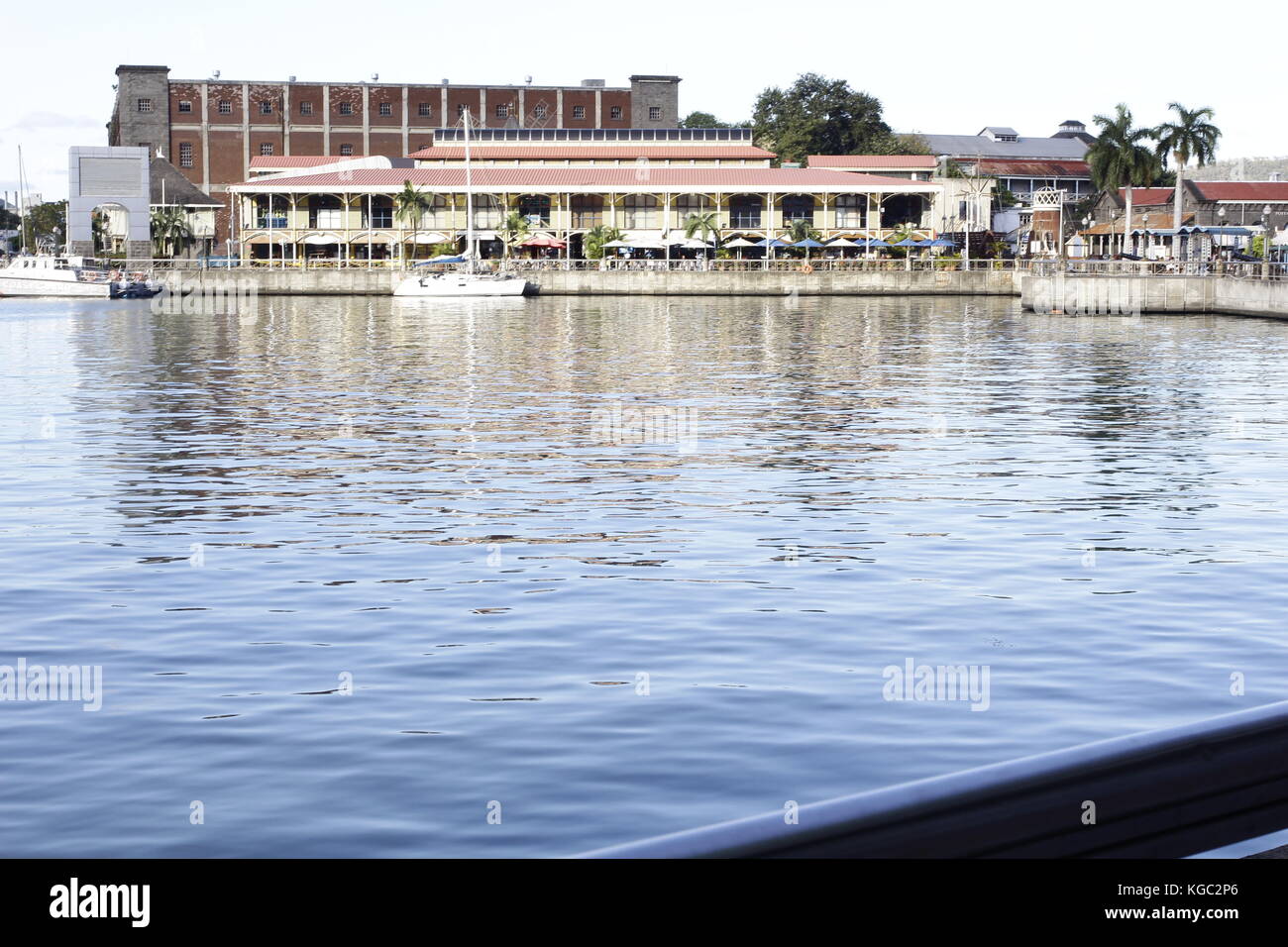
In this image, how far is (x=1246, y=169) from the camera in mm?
143250

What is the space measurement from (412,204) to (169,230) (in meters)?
30.7

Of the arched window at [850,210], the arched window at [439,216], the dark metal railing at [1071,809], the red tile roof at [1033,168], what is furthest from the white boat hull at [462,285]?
the dark metal railing at [1071,809]

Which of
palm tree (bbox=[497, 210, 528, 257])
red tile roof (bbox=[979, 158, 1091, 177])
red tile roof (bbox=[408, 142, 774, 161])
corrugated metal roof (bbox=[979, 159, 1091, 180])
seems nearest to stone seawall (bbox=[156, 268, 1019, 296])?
palm tree (bbox=[497, 210, 528, 257])

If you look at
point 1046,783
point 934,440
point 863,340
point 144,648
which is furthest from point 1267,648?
point 863,340

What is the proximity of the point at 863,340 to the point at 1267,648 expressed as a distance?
159ft

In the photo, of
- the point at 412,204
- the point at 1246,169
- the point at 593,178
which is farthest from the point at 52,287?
the point at 1246,169

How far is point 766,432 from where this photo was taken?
3017 cm

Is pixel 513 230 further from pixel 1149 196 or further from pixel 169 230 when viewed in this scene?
pixel 1149 196

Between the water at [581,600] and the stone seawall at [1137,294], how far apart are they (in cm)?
4662

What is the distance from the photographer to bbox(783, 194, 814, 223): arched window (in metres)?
122

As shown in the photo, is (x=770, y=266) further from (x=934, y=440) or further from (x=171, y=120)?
(x=934, y=440)

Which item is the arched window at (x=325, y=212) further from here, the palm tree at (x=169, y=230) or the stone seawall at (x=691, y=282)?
the palm tree at (x=169, y=230)

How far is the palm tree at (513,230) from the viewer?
119438mm

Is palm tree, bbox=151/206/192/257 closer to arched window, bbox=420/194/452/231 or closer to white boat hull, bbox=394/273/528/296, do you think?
arched window, bbox=420/194/452/231
